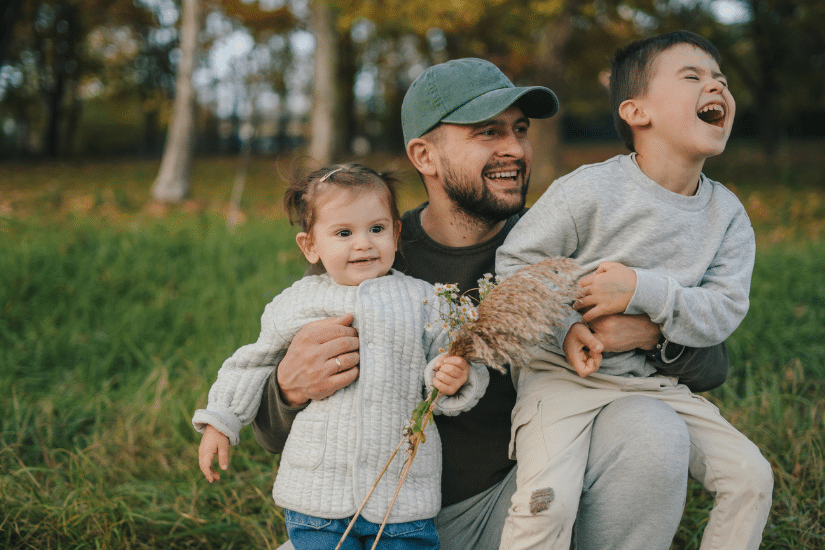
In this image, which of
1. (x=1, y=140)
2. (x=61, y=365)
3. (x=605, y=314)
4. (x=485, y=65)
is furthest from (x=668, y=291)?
(x=1, y=140)

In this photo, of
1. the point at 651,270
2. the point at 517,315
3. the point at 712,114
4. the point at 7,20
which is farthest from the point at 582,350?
the point at 7,20

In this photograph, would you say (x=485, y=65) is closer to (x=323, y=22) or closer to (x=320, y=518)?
(x=320, y=518)

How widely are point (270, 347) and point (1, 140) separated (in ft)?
87.2

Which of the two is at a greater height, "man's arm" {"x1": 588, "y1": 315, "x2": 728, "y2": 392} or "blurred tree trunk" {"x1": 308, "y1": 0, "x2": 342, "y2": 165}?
"blurred tree trunk" {"x1": 308, "y1": 0, "x2": 342, "y2": 165}

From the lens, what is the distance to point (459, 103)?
2270 millimetres

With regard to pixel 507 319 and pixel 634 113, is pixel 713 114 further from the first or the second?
pixel 507 319

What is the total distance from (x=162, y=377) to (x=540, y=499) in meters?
2.50

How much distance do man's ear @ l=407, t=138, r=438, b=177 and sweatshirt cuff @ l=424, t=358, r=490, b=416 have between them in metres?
0.83

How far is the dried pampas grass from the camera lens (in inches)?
62.7

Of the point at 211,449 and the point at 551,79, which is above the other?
the point at 551,79

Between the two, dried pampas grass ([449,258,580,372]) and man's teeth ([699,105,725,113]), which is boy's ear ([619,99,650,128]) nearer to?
man's teeth ([699,105,725,113])

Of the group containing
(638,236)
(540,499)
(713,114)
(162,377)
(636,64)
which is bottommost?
(162,377)

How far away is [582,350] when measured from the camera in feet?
6.42

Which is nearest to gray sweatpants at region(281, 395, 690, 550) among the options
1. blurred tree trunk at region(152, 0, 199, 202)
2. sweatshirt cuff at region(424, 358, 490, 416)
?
sweatshirt cuff at region(424, 358, 490, 416)
